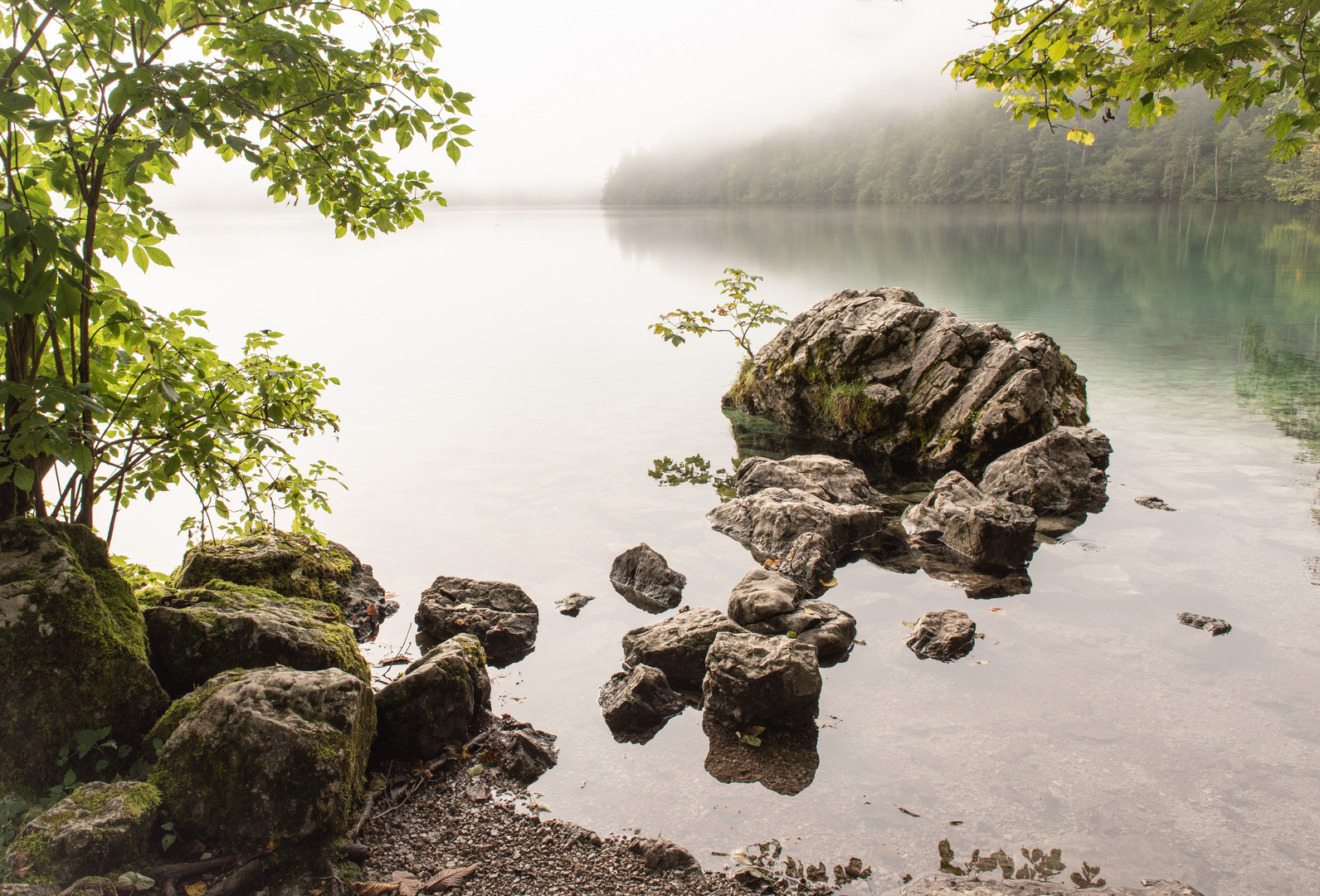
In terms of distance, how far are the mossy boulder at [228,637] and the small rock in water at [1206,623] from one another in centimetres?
814

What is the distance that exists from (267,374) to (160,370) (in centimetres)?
104

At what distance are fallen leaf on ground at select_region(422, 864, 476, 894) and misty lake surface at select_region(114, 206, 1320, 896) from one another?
955mm

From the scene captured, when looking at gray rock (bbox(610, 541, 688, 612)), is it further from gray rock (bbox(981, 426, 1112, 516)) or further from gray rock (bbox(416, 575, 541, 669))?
gray rock (bbox(981, 426, 1112, 516))

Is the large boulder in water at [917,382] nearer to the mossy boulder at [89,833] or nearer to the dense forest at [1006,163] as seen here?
the mossy boulder at [89,833]

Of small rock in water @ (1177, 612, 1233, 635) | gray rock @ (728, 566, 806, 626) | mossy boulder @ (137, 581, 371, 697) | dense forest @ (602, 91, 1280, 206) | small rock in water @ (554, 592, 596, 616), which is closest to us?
mossy boulder @ (137, 581, 371, 697)

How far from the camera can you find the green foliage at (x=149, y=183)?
4.16 m

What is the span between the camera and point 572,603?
9.00 metres

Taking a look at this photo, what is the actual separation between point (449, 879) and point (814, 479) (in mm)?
8502

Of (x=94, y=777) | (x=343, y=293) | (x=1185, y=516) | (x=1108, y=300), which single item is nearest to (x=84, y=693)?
(x=94, y=777)

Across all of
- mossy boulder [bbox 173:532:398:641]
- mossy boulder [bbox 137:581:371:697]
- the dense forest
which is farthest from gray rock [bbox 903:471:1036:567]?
the dense forest

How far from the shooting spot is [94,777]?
4.88 m

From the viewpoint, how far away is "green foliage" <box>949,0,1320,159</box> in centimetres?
624

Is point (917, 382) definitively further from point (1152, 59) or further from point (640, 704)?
point (640, 704)

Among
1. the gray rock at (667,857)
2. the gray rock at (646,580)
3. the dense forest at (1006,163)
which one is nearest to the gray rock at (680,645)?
the gray rock at (646,580)
